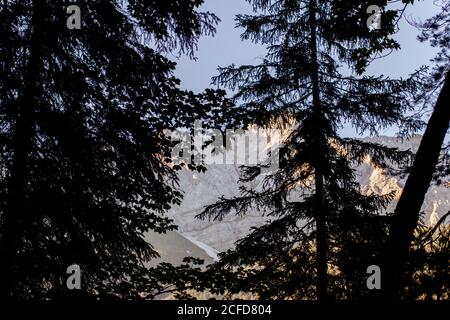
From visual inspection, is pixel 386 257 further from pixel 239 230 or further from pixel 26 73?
pixel 239 230

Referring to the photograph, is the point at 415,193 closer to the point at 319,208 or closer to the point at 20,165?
the point at 319,208

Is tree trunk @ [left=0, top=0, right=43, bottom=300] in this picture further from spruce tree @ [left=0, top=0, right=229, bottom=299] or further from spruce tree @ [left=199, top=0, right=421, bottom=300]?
spruce tree @ [left=199, top=0, right=421, bottom=300]

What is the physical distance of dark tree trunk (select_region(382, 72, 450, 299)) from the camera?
11.1 ft

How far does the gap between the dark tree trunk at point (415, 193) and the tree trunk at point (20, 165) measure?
12.7ft

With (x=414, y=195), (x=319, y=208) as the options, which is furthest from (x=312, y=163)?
(x=414, y=195)

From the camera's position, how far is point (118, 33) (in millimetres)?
4750

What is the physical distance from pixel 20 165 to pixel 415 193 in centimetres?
419

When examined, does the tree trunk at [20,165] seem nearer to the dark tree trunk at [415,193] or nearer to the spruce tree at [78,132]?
the spruce tree at [78,132]

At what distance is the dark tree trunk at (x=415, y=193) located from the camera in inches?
133

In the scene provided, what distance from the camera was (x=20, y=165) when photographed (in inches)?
158

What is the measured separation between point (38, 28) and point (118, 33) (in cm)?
100

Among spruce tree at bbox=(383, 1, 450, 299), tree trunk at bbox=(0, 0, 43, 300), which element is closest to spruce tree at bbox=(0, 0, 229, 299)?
tree trunk at bbox=(0, 0, 43, 300)

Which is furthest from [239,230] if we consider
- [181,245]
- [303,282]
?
[303,282]

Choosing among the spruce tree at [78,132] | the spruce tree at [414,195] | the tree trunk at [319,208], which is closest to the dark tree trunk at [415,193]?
the spruce tree at [414,195]
